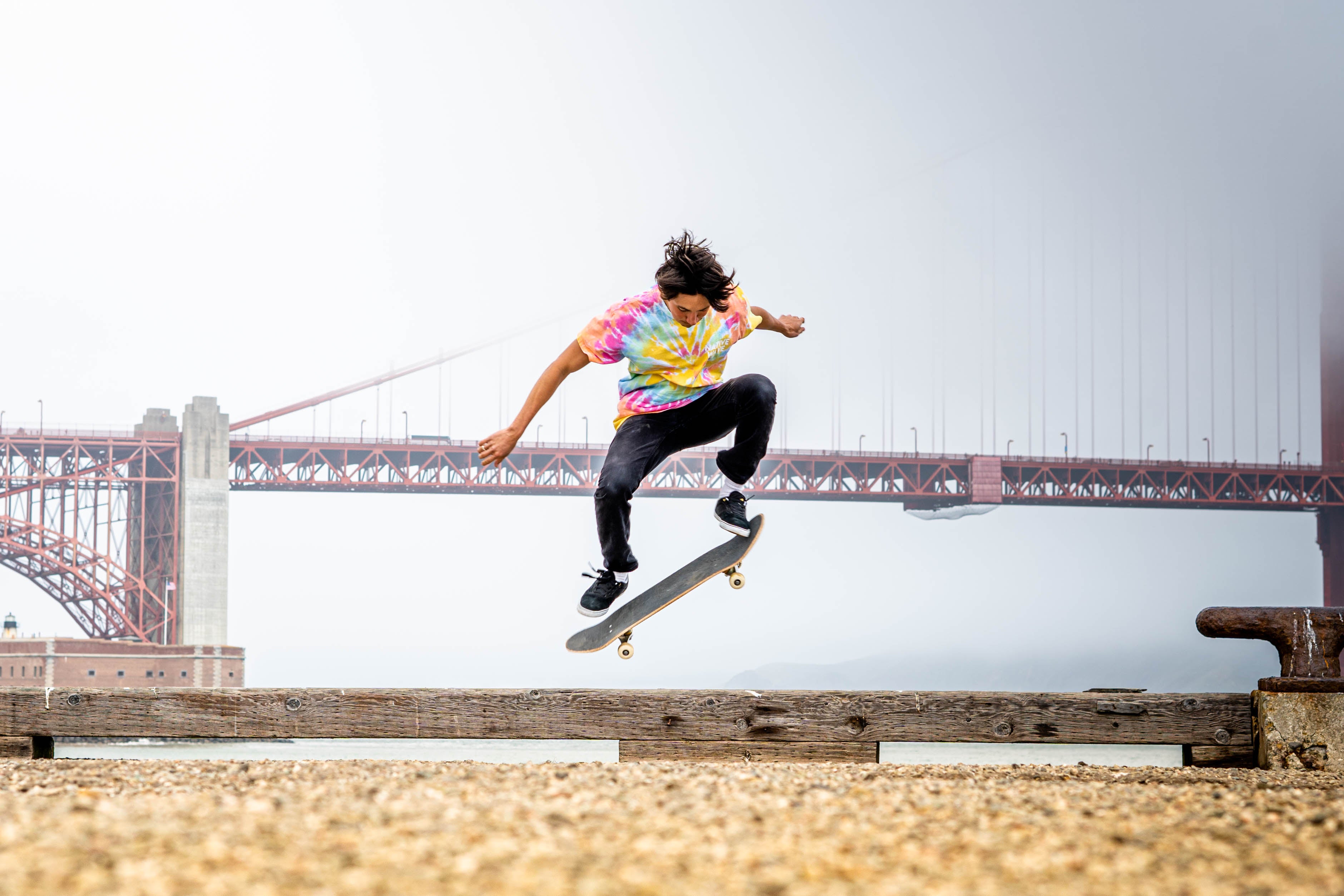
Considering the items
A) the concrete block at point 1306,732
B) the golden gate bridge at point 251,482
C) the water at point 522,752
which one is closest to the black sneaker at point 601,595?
the concrete block at point 1306,732

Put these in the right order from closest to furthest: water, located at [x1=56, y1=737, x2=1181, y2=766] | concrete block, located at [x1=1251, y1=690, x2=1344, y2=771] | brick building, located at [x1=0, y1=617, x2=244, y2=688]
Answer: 1. concrete block, located at [x1=1251, y1=690, x2=1344, y2=771]
2. water, located at [x1=56, y1=737, x2=1181, y2=766]
3. brick building, located at [x1=0, y1=617, x2=244, y2=688]

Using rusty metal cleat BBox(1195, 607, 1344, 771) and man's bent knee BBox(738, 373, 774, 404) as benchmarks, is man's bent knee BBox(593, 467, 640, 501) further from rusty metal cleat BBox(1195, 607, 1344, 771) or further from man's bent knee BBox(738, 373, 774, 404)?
rusty metal cleat BBox(1195, 607, 1344, 771)

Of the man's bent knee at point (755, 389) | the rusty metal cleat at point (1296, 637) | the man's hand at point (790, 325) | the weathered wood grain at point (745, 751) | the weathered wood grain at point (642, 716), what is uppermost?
the man's hand at point (790, 325)

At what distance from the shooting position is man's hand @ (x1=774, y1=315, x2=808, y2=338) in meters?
5.34

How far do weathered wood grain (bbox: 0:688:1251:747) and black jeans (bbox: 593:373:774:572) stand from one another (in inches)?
29.3

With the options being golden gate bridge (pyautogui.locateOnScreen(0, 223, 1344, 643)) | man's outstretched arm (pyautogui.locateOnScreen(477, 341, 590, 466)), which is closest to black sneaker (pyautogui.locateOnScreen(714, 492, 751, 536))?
man's outstretched arm (pyautogui.locateOnScreen(477, 341, 590, 466))

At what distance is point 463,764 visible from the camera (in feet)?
13.8

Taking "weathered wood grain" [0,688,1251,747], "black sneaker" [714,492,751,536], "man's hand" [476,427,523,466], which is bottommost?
"weathered wood grain" [0,688,1251,747]

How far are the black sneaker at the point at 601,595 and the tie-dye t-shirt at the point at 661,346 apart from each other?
769 millimetres

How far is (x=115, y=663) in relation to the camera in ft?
160

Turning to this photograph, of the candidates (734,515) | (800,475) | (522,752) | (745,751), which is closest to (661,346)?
(734,515)

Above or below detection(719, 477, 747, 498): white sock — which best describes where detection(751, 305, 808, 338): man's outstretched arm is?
above

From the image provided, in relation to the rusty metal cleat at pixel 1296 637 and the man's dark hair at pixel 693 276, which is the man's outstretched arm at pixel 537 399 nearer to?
the man's dark hair at pixel 693 276

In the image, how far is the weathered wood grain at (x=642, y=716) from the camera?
15.0 ft
